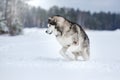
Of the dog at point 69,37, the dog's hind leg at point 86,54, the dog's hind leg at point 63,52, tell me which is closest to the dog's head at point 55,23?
the dog at point 69,37

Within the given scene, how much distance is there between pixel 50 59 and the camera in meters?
2.25

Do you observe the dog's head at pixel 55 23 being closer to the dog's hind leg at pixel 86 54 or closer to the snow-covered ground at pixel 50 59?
the snow-covered ground at pixel 50 59

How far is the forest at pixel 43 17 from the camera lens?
227cm

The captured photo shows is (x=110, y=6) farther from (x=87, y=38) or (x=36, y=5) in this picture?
(x=36, y=5)

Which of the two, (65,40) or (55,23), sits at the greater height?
(55,23)

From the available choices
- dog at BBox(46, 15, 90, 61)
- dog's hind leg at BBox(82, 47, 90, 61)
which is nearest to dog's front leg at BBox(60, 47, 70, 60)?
dog at BBox(46, 15, 90, 61)

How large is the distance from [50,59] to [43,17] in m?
0.27

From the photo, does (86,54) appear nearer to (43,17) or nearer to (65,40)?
(65,40)

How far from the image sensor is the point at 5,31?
89.5 inches

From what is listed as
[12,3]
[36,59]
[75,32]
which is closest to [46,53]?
[36,59]

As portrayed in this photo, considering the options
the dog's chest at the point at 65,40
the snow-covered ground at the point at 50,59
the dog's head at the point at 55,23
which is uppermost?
the dog's head at the point at 55,23

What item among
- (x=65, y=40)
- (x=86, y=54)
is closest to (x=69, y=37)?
(x=65, y=40)

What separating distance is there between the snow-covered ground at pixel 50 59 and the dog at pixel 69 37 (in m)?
0.04

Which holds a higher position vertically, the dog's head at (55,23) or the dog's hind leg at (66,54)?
the dog's head at (55,23)
